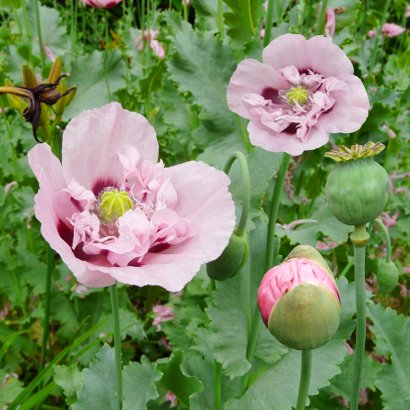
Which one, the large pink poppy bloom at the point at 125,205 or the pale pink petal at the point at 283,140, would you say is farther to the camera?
the pale pink petal at the point at 283,140

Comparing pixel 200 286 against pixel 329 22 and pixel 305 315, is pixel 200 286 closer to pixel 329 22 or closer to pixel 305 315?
pixel 329 22

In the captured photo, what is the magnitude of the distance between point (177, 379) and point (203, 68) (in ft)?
1.70

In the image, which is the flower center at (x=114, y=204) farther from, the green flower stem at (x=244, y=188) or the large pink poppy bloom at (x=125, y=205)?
the green flower stem at (x=244, y=188)

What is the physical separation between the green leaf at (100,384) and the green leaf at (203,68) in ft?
1.44

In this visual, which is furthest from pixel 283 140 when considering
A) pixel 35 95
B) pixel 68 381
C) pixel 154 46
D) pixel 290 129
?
pixel 154 46

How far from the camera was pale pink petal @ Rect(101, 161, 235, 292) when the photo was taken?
1.87 ft

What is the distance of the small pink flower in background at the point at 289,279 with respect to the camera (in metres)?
0.54

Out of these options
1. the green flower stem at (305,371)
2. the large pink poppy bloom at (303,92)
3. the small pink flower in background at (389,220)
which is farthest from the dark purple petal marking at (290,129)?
the small pink flower in background at (389,220)

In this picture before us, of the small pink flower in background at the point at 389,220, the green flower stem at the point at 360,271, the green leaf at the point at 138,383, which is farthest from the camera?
the small pink flower in background at the point at 389,220

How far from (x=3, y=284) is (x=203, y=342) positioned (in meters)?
0.64

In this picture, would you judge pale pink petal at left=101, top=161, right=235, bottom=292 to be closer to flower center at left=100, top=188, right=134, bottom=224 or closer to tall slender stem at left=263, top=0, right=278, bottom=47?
flower center at left=100, top=188, right=134, bottom=224

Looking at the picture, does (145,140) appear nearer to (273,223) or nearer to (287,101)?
(273,223)

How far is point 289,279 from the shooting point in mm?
540

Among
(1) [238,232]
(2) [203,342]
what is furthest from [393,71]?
(1) [238,232]
